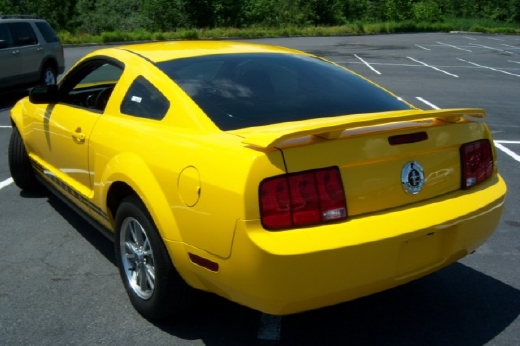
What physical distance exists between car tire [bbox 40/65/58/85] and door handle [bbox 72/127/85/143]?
32.5 ft

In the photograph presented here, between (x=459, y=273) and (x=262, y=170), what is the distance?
6.86ft

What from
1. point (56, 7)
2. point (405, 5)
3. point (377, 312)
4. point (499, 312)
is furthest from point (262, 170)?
point (405, 5)

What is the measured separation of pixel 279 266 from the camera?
2.67 m

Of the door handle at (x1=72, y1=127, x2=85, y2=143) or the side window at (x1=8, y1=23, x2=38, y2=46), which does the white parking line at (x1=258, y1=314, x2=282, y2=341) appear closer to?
the door handle at (x1=72, y1=127, x2=85, y2=143)

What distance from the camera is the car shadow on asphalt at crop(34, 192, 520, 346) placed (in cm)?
332

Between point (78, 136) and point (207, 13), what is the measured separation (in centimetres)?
4872

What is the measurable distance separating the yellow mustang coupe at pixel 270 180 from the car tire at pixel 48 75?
10.1 m

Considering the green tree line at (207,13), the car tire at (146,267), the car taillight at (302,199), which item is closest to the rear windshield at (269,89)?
the car taillight at (302,199)

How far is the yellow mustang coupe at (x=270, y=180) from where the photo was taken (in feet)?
9.00

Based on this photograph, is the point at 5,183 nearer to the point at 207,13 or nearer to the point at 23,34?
the point at 23,34

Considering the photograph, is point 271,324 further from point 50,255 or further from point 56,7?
point 56,7

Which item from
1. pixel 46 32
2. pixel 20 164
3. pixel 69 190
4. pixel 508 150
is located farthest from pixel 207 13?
pixel 69 190

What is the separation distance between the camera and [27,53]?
12.8 m

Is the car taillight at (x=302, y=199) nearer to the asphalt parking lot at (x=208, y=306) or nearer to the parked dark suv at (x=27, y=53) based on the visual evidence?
the asphalt parking lot at (x=208, y=306)
